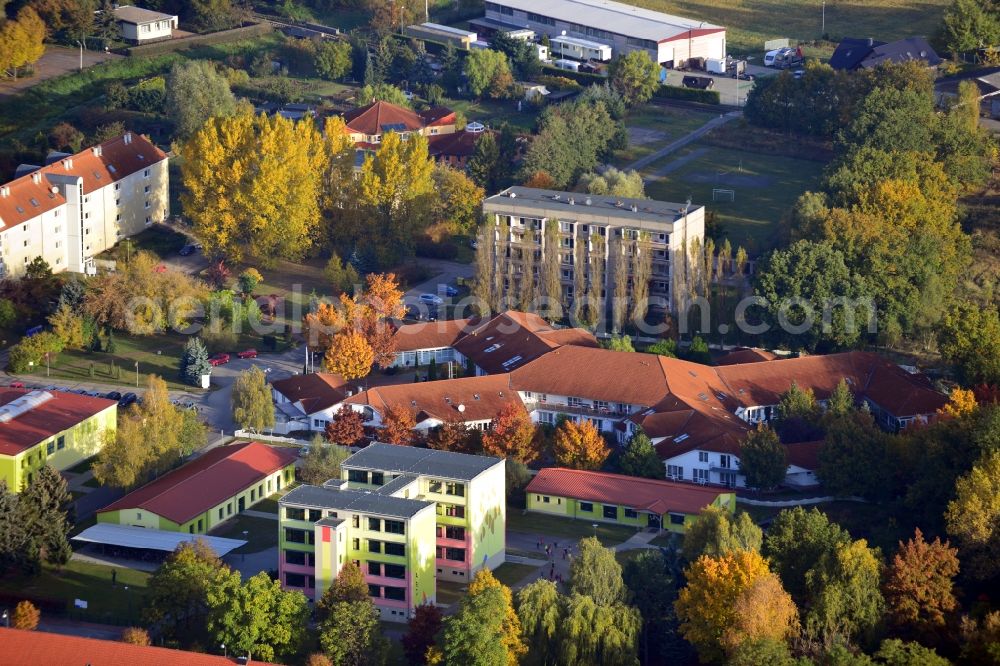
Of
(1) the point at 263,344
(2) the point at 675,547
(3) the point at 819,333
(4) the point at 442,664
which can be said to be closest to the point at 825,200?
(3) the point at 819,333

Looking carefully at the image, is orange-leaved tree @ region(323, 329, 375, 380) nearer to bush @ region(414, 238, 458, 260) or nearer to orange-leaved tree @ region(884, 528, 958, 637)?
bush @ region(414, 238, 458, 260)

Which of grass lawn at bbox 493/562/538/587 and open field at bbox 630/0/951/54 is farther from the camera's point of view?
open field at bbox 630/0/951/54

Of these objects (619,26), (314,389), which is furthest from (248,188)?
(619,26)

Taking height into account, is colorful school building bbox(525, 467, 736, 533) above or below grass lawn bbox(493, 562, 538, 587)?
above

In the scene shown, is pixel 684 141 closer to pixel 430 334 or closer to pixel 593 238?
pixel 593 238

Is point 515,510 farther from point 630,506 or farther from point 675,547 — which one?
point 675,547

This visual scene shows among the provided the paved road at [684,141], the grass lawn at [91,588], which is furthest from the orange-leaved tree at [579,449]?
the paved road at [684,141]

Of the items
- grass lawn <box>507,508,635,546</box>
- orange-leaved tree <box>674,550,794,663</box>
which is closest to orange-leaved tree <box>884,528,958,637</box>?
orange-leaved tree <box>674,550,794,663</box>
